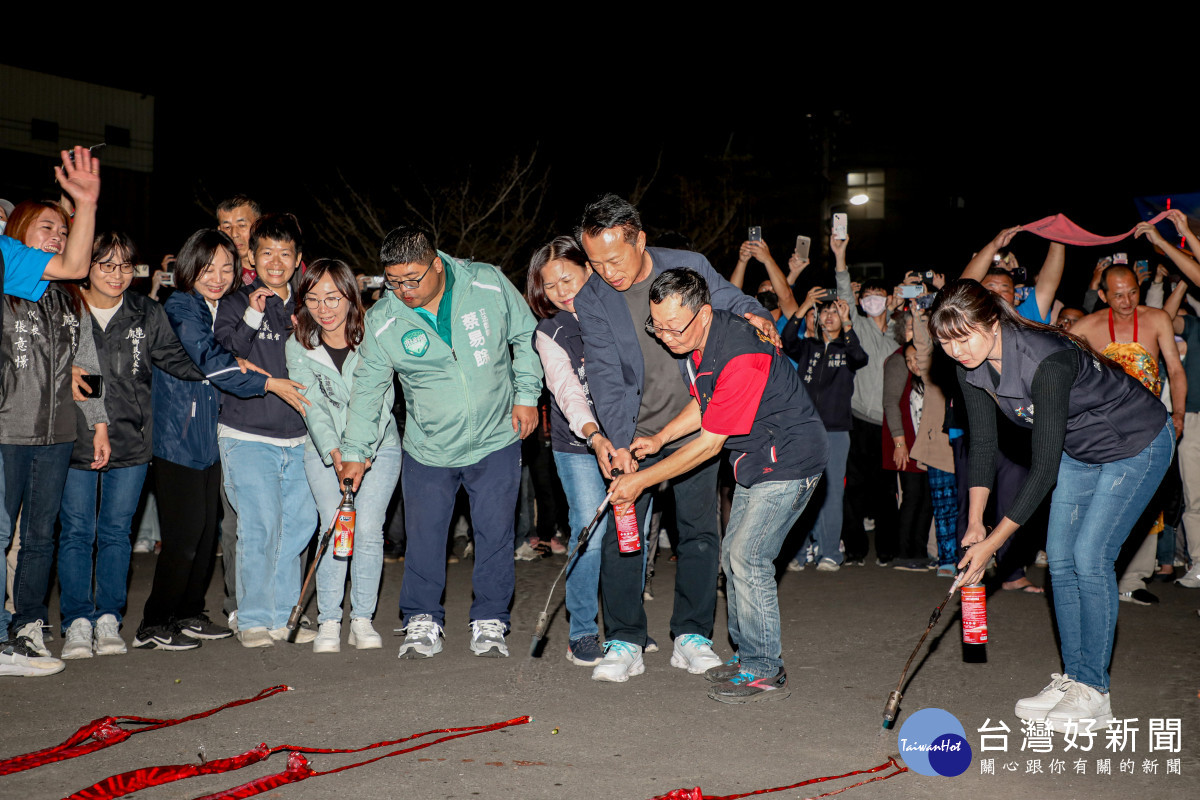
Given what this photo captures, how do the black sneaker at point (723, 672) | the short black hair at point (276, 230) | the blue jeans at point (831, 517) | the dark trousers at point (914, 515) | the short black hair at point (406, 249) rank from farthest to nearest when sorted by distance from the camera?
the dark trousers at point (914, 515), the blue jeans at point (831, 517), the short black hair at point (276, 230), the short black hair at point (406, 249), the black sneaker at point (723, 672)

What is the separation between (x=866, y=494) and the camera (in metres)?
8.45

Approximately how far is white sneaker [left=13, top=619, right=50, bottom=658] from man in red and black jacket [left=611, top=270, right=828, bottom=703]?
121 inches

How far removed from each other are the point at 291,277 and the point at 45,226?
130cm

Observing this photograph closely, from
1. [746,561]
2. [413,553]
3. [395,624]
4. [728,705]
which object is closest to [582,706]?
[728,705]

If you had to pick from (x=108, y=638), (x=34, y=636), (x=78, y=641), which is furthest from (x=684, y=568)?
(x=34, y=636)

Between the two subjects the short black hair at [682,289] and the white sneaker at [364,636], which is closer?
the short black hair at [682,289]

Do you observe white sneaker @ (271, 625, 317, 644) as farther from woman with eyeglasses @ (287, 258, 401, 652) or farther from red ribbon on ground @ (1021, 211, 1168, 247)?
A: red ribbon on ground @ (1021, 211, 1168, 247)

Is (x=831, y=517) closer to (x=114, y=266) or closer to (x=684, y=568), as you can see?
(x=684, y=568)

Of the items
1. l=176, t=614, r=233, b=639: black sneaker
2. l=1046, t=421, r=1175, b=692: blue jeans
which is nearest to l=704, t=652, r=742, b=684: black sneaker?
l=1046, t=421, r=1175, b=692: blue jeans

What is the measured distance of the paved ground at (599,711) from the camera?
3.62 m

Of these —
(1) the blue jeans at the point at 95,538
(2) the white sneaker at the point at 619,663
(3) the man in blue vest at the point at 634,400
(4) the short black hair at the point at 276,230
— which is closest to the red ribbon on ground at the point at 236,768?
(2) the white sneaker at the point at 619,663

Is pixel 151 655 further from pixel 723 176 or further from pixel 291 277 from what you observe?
pixel 723 176

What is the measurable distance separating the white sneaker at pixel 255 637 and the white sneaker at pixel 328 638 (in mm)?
256

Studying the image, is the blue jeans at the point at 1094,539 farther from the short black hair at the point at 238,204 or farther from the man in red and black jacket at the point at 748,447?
the short black hair at the point at 238,204
